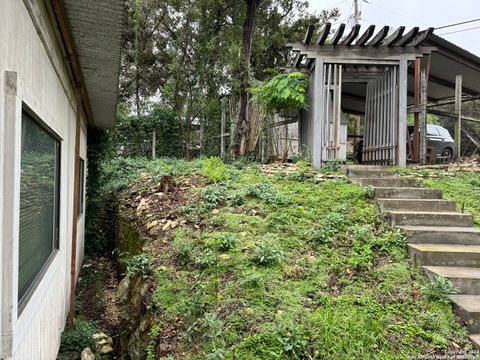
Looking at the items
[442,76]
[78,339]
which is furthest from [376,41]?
[78,339]

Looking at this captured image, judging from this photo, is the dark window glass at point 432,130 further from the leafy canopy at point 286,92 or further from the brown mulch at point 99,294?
the brown mulch at point 99,294

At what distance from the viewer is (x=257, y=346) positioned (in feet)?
8.62

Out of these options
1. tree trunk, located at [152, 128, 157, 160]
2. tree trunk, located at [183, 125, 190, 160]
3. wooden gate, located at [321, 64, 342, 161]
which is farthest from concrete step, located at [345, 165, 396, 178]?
tree trunk, located at [152, 128, 157, 160]

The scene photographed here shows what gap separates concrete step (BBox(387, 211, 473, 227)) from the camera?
4.60m

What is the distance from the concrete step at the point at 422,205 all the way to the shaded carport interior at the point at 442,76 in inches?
171

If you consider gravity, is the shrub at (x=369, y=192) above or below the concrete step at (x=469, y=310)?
above

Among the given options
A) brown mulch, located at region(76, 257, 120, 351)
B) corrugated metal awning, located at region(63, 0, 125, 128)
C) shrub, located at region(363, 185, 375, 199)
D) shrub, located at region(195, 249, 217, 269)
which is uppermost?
corrugated metal awning, located at region(63, 0, 125, 128)

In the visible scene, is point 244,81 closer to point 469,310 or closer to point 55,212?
point 55,212

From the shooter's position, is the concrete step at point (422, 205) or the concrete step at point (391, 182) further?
the concrete step at point (391, 182)

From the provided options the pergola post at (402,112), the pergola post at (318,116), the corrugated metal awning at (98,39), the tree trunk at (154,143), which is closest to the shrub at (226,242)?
the corrugated metal awning at (98,39)

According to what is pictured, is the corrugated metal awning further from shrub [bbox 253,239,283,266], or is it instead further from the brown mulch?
the brown mulch

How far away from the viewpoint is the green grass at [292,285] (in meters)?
2.70

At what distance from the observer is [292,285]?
3.35 m

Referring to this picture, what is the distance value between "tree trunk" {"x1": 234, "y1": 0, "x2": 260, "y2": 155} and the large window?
700cm
